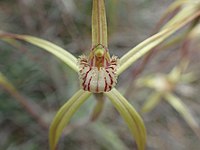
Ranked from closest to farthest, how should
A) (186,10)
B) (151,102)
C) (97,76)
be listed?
1. (97,76)
2. (186,10)
3. (151,102)

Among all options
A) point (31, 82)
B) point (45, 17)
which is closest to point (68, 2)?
point (45, 17)

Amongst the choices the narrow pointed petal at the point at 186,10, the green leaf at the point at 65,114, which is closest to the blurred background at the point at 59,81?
the narrow pointed petal at the point at 186,10

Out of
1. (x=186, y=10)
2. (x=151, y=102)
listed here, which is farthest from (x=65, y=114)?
(x=151, y=102)

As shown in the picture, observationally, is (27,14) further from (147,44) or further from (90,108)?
(147,44)

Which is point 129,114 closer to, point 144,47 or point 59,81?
point 144,47

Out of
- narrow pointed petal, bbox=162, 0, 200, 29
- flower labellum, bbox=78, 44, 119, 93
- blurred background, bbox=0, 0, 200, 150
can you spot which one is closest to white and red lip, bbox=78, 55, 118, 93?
flower labellum, bbox=78, 44, 119, 93

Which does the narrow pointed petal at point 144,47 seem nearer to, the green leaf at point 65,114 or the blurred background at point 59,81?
the green leaf at point 65,114
